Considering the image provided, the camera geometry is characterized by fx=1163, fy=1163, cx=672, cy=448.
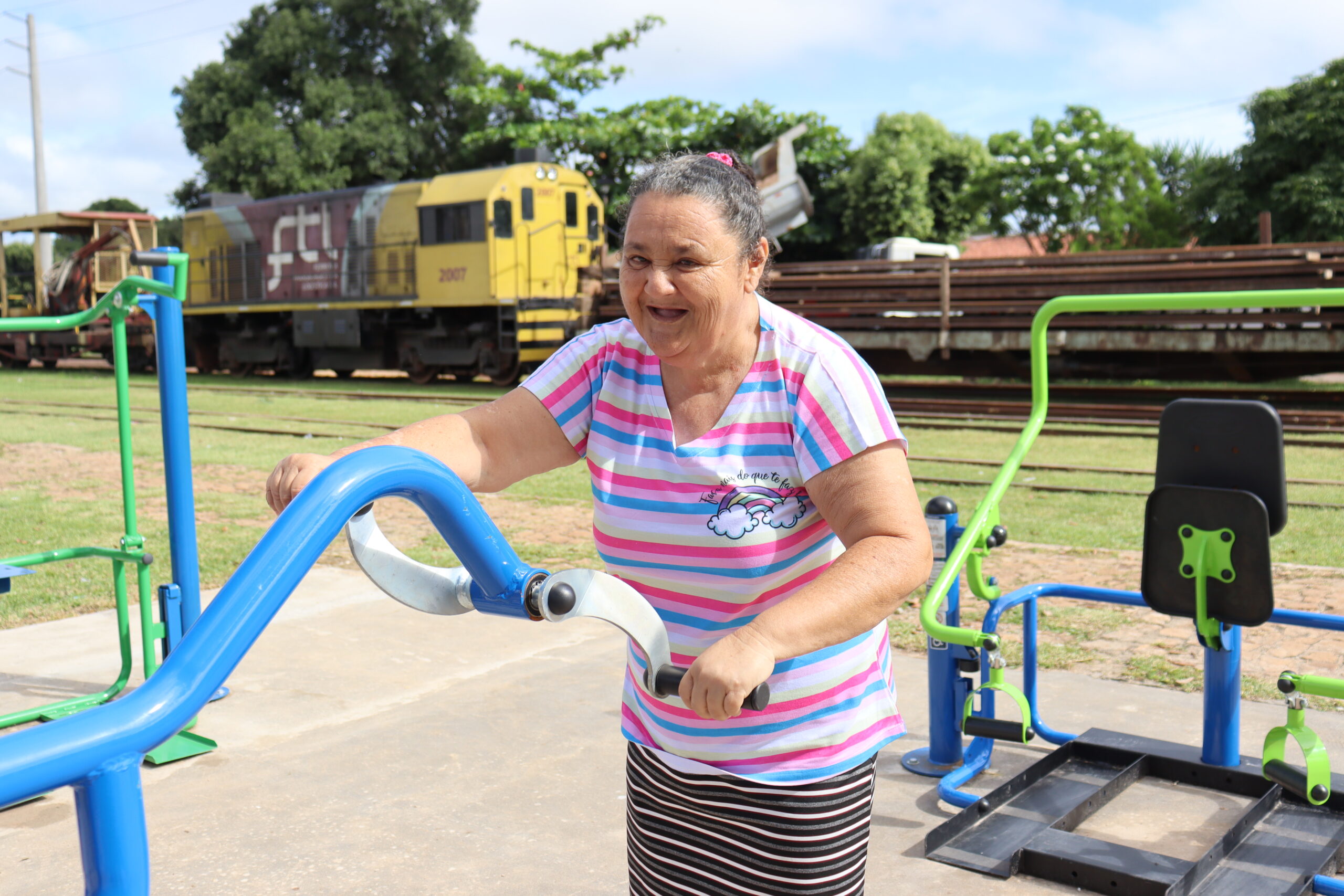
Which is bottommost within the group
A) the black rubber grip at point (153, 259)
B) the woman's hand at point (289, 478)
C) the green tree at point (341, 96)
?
the woman's hand at point (289, 478)

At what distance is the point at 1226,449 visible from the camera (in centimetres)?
336

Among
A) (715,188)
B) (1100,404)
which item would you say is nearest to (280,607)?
(715,188)

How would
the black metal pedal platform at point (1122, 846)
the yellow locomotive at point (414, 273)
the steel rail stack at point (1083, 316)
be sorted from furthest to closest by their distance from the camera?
the yellow locomotive at point (414, 273), the steel rail stack at point (1083, 316), the black metal pedal platform at point (1122, 846)

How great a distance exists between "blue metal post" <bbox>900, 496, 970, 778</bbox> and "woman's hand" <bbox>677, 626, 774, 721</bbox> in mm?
2465

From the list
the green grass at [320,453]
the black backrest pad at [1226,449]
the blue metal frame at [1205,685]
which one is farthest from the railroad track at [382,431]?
the black backrest pad at [1226,449]

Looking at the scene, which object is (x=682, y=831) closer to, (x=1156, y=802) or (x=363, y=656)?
(x=1156, y=802)

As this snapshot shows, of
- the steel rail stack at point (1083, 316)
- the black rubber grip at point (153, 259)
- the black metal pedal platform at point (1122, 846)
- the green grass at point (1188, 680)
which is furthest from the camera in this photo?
the steel rail stack at point (1083, 316)

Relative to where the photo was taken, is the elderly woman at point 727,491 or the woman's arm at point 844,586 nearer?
the woman's arm at point 844,586

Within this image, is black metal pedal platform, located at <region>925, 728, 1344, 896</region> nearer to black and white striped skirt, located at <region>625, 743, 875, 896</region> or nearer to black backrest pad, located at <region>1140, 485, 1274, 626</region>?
black backrest pad, located at <region>1140, 485, 1274, 626</region>

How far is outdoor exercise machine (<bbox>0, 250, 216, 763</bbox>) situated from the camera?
4.05 metres

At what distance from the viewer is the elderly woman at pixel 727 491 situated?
68.1 inches

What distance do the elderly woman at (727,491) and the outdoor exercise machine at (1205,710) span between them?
1419mm

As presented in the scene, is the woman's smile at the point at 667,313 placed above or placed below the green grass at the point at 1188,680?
above

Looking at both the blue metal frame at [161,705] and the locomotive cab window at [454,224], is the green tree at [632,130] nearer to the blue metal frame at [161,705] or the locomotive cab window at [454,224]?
the locomotive cab window at [454,224]
